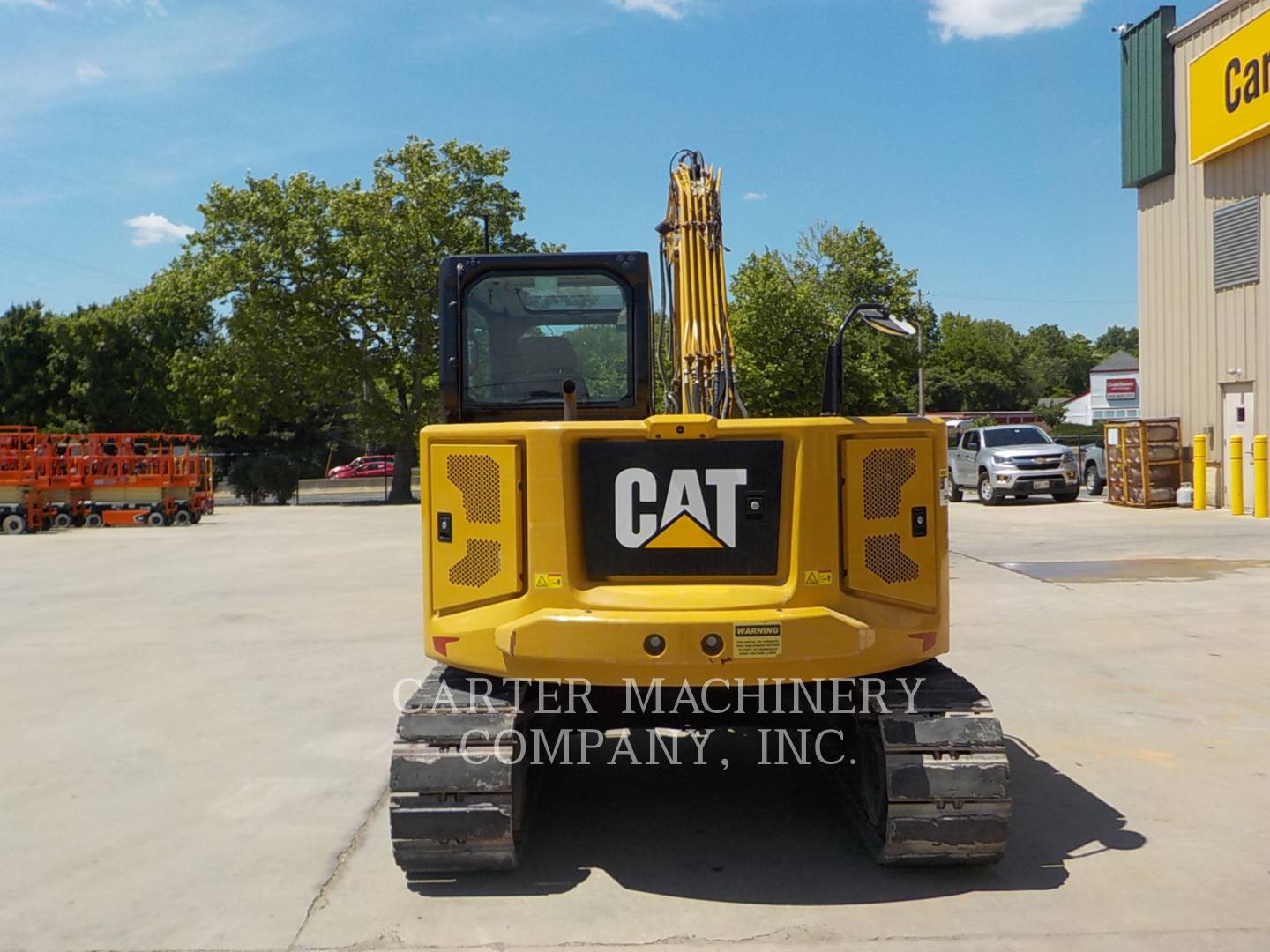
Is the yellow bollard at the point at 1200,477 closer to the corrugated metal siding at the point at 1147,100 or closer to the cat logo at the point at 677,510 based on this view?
the corrugated metal siding at the point at 1147,100

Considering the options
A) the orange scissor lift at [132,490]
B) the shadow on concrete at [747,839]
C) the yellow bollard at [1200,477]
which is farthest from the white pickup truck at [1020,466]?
the shadow on concrete at [747,839]

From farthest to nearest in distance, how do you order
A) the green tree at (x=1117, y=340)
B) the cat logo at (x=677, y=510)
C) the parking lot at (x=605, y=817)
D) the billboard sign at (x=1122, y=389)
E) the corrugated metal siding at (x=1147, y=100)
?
the green tree at (x=1117, y=340), the billboard sign at (x=1122, y=389), the corrugated metal siding at (x=1147, y=100), the cat logo at (x=677, y=510), the parking lot at (x=605, y=817)

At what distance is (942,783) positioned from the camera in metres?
4.71

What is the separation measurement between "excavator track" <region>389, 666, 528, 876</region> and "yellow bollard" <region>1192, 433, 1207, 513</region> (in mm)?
21853

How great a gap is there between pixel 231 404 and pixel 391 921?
38182 millimetres

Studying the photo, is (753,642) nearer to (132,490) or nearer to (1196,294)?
(1196,294)

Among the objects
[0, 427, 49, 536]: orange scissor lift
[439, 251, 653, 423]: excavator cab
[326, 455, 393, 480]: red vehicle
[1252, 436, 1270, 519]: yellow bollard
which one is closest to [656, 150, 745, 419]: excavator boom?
[439, 251, 653, 423]: excavator cab

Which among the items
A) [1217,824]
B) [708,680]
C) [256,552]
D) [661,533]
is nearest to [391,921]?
[708,680]

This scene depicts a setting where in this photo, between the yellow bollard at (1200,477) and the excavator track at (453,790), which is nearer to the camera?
the excavator track at (453,790)

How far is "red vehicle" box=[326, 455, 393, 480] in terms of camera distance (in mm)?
57219

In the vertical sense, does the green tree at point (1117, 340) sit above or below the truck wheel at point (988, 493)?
above

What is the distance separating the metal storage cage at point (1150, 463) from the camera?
24.6m

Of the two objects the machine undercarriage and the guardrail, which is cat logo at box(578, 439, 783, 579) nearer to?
the machine undercarriage

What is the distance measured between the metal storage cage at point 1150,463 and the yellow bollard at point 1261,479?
3.11 meters
